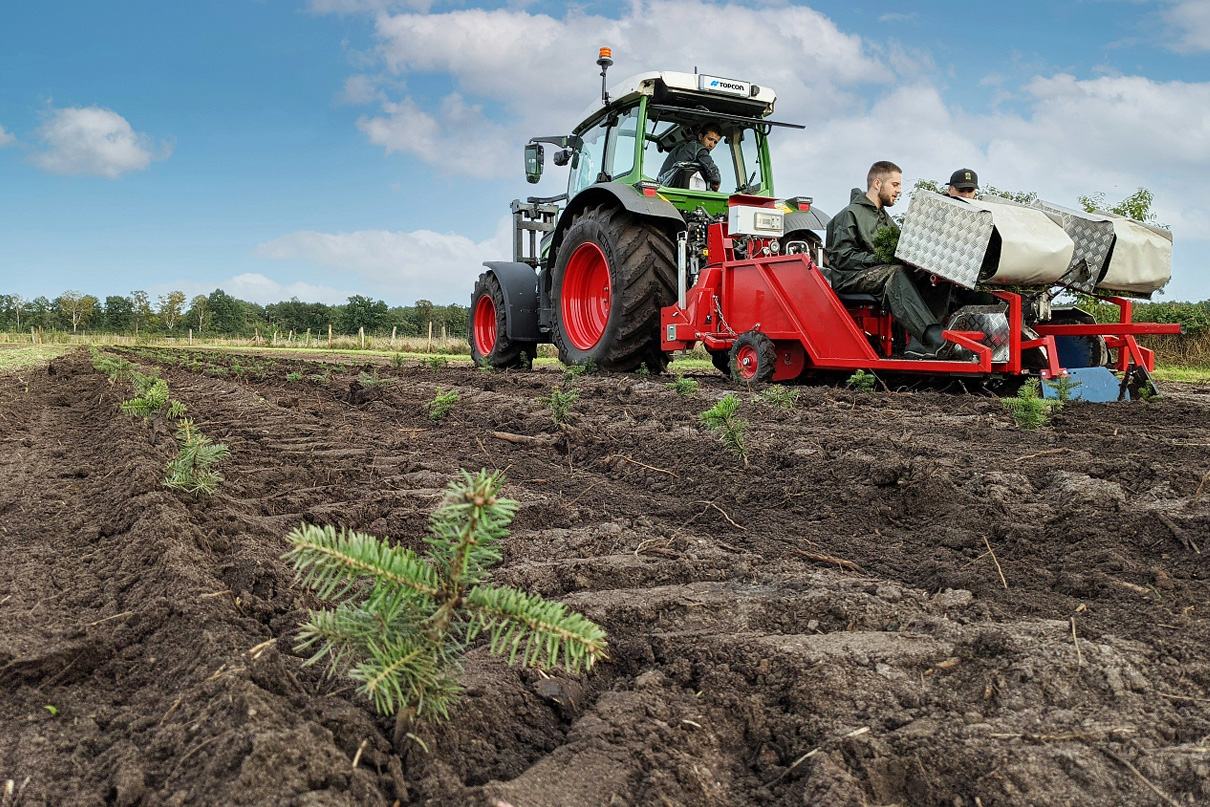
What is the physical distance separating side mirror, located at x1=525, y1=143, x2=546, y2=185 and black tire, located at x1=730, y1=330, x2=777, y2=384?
157 inches

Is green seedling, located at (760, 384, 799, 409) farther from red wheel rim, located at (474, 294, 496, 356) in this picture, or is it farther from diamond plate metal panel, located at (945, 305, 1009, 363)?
red wheel rim, located at (474, 294, 496, 356)

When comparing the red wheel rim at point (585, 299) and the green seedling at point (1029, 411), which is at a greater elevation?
the red wheel rim at point (585, 299)

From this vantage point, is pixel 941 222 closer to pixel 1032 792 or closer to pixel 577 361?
pixel 577 361

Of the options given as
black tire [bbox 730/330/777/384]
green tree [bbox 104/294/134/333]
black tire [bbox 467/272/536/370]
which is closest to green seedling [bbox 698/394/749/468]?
black tire [bbox 730/330/777/384]

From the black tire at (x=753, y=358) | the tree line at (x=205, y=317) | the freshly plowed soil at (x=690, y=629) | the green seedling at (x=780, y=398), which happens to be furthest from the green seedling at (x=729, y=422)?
the tree line at (x=205, y=317)

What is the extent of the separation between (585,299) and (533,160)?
1969 millimetres

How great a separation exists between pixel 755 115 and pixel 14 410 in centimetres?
743

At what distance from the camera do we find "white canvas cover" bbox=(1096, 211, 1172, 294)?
6215 mm

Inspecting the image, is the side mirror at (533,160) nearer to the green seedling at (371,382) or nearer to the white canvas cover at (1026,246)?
the green seedling at (371,382)

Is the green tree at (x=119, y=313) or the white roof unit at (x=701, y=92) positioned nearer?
the white roof unit at (x=701, y=92)

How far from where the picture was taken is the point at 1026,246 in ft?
18.5

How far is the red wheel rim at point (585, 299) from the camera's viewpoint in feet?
28.5

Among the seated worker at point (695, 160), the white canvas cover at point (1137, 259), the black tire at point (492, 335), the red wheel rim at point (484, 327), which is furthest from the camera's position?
the red wheel rim at point (484, 327)

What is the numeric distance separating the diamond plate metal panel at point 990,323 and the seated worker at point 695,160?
3.35 m
